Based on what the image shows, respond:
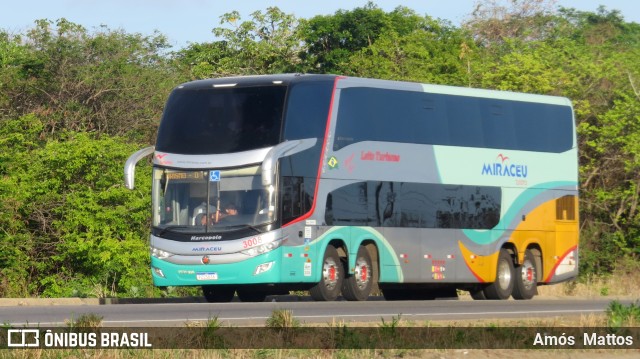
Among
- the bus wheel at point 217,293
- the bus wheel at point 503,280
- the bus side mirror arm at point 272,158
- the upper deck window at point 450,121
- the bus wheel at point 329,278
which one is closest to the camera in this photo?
the bus side mirror arm at point 272,158

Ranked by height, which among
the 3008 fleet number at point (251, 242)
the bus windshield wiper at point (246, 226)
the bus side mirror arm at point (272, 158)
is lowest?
the 3008 fleet number at point (251, 242)

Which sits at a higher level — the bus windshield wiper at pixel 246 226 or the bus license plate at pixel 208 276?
the bus windshield wiper at pixel 246 226

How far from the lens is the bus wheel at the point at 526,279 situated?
2973 cm

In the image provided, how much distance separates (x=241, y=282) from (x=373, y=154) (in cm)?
385

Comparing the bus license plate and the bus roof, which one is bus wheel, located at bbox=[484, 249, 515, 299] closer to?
the bus roof

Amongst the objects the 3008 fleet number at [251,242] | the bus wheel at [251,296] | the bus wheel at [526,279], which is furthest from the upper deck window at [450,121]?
the bus wheel at [251,296]

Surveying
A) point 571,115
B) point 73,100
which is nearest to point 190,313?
point 571,115

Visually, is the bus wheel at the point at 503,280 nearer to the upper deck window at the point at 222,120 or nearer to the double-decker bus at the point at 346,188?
the double-decker bus at the point at 346,188

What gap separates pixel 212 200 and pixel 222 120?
147 centimetres

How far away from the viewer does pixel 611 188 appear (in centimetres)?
4575

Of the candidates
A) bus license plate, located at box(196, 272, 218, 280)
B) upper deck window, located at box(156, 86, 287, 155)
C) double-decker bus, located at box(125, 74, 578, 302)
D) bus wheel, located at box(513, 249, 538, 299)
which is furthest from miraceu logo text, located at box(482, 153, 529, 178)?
bus license plate, located at box(196, 272, 218, 280)

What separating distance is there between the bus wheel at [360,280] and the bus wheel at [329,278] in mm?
249

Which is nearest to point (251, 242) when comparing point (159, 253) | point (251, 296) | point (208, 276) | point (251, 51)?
point (208, 276)

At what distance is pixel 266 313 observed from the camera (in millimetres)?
19406
